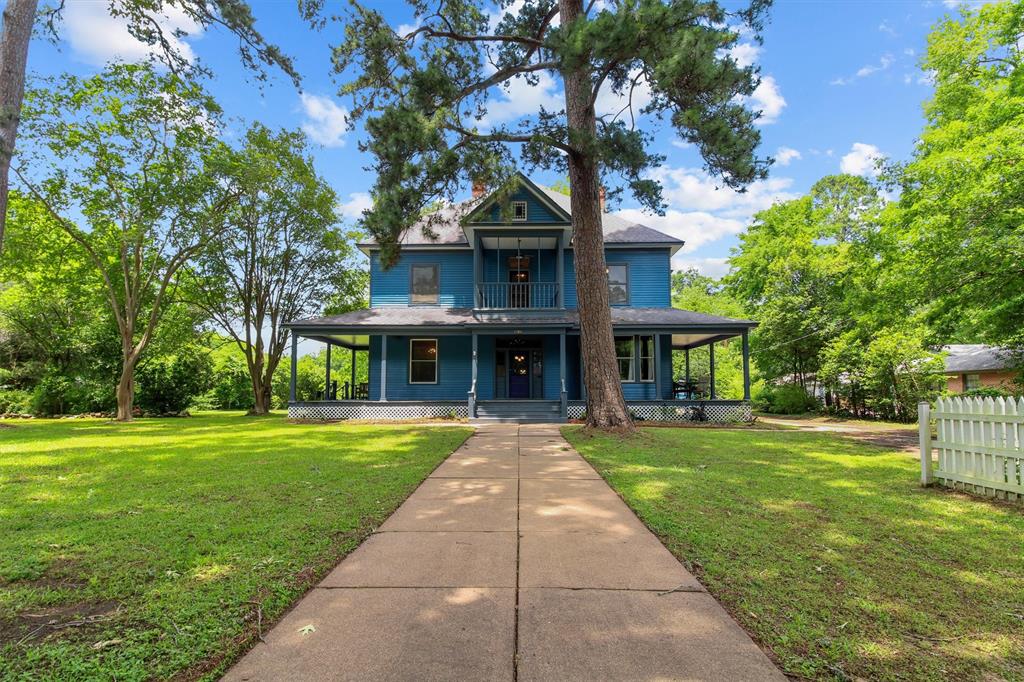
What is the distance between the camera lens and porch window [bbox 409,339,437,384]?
17.5 meters

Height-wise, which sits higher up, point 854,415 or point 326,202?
point 326,202

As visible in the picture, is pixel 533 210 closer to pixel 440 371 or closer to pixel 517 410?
pixel 440 371

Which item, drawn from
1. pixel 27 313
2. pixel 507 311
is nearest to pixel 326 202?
pixel 507 311

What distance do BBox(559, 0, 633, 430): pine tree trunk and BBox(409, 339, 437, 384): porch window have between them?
8.44 m

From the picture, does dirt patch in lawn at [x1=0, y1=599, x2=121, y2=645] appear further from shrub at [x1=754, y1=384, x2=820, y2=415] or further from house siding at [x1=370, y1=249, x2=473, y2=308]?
shrub at [x1=754, y1=384, x2=820, y2=415]

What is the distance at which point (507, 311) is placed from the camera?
659 inches

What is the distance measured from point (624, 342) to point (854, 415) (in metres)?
8.98

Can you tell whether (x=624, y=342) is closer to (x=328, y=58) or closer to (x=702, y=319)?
(x=702, y=319)

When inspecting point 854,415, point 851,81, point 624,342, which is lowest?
point 854,415

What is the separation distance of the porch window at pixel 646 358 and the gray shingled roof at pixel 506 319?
1031mm

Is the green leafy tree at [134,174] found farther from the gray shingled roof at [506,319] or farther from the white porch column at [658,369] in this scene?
the white porch column at [658,369]

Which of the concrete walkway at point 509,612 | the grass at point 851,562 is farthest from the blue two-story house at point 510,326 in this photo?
the concrete walkway at point 509,612

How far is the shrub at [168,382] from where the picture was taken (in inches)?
797

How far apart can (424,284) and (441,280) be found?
682 millimetres
